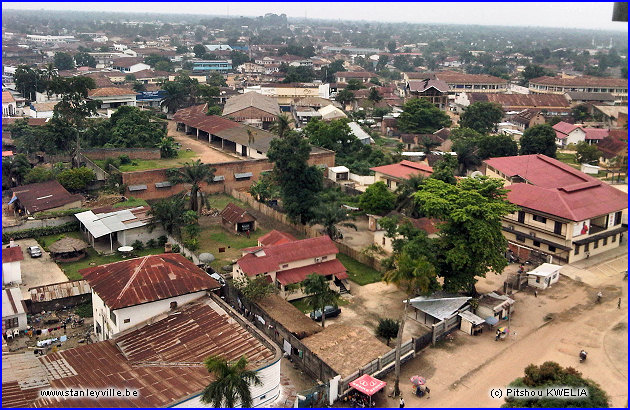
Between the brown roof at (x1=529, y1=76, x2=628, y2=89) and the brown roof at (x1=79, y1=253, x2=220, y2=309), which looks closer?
the brown roof at (x1=79, y1=253, x2=220, y2=309)

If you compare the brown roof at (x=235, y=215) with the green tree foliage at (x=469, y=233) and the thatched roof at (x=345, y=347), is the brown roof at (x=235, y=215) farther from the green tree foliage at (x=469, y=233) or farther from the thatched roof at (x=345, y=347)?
the thatched roof at (x=345, y=347)

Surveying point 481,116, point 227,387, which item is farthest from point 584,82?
point 227,387

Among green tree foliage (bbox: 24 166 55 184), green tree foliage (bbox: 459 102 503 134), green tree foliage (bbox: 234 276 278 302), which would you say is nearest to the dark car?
green tree foliage (bbox: 234 276 278 302)

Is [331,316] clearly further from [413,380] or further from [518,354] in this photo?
[518,354]

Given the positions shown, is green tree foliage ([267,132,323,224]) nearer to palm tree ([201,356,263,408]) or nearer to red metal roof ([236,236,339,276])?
red metal roof ([236,236,339,276])

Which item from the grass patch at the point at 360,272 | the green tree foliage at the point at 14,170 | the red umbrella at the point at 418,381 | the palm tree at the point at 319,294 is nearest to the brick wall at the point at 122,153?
the green tree foliage at the point at 14,170

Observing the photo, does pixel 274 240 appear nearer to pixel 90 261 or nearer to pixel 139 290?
pixel 90 261

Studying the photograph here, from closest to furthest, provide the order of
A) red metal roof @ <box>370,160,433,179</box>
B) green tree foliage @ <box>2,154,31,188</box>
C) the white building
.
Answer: the white building
red metal roof @ <box>370,160,433,179</box>
green tree foliage @ <box>2,154,31,188</box>

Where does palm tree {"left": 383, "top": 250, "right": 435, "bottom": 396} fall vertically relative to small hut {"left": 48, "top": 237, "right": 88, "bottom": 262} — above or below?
above

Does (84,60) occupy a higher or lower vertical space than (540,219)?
higher
